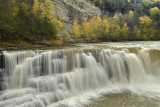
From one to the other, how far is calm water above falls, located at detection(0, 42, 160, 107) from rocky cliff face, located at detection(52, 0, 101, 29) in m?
13.2

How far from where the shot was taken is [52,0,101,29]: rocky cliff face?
20375 millimetres

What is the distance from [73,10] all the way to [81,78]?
18733mm

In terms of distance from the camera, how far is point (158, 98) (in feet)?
19.4

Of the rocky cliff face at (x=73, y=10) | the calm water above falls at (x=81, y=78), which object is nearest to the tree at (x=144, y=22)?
the rocky cliff face at (x=73, y=10)

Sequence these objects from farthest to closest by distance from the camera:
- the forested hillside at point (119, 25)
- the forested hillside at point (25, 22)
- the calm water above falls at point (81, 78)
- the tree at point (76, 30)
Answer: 1. the forested hillside at point (119, 25)
2. the tree at point (76, 30)
3. the forested hillside at point (25, 22)
4. the calm water above falls at point (81, 78)

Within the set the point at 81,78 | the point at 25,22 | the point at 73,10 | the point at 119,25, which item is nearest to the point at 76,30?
the point at 73,10

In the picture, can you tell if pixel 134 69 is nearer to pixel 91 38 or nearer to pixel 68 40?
pixel 68 40

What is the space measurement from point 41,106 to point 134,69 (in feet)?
24.6

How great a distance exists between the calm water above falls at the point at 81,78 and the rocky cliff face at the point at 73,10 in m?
13.2

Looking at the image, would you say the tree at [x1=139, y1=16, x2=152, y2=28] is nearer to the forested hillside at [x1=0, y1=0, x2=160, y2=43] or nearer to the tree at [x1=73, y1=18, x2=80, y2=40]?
the forested hillside at [x1=0, y1=0, x2=160, y2=43]

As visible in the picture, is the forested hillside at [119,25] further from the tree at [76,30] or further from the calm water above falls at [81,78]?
the calm water above falls at [81,78]

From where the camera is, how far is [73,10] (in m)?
23.1

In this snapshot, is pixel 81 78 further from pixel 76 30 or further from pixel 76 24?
pixel 76 24

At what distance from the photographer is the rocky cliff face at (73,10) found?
2038 cm
